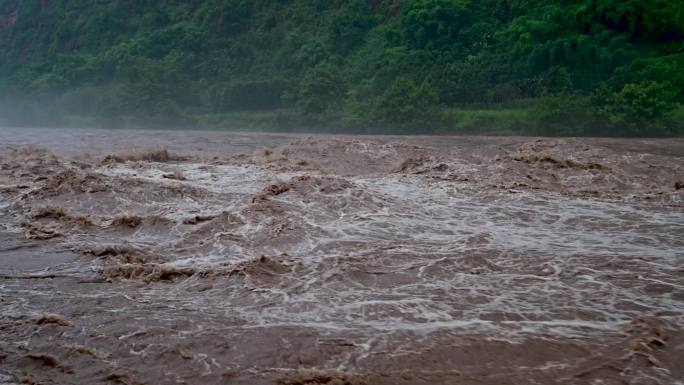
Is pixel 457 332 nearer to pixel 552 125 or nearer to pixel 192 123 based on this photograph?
pixel 552 125

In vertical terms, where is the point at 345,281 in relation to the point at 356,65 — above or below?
below

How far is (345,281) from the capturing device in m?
6.05

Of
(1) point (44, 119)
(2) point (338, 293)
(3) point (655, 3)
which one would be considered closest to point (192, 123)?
(1) point (44, 119)

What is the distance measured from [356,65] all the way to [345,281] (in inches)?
1422

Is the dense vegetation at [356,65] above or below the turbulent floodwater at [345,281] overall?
above

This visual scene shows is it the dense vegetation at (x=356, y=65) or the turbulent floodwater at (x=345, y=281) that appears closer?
the turbulent floodwater at (x=345, y=281)

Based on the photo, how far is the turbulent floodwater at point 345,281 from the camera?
4.24 m

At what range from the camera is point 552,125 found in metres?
26.4

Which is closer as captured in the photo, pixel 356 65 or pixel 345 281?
pixel 345 281

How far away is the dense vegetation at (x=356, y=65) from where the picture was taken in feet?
91.9

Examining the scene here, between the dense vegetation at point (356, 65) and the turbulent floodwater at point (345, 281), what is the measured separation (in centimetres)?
1830

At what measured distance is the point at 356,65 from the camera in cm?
4100

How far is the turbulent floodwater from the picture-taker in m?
4.24

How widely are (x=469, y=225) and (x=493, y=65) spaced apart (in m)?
26.3
